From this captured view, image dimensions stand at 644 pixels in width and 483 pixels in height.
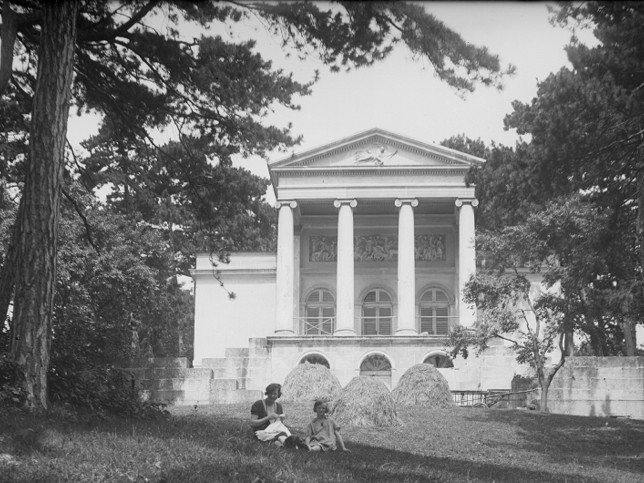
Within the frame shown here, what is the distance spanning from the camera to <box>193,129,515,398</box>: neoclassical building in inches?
1624

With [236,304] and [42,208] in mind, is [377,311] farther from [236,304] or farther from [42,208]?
[42,208]

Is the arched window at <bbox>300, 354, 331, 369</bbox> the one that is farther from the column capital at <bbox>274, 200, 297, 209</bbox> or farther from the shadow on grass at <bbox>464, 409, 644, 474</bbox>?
the shadow on grass at <bbox>464, 409, 644, 474</bbox>

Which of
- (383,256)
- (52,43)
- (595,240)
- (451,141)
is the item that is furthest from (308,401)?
(451,141)

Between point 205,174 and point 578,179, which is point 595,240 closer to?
point 578,179

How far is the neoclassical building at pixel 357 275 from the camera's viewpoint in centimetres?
4125

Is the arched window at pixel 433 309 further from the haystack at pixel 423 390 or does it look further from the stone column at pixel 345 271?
the haystack at pixel 423 390

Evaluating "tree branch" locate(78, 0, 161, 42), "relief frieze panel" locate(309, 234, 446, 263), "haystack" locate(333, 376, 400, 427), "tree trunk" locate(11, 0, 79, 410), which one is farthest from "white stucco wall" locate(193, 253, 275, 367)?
"tree trunk" locate(11, 0, 79, 410)

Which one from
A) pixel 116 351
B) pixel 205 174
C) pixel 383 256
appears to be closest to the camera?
pixel 205 174

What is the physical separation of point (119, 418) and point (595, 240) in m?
11.2

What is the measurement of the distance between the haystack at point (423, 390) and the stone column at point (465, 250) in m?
15.0

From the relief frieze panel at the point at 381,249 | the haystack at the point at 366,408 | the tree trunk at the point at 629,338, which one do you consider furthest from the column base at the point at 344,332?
the haystack at the point at 366,408

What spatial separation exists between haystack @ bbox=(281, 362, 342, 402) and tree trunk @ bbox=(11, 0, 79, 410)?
14.7 metres

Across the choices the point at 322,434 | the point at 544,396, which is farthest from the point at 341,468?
the point at 544,396

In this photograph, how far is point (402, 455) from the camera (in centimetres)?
1446
